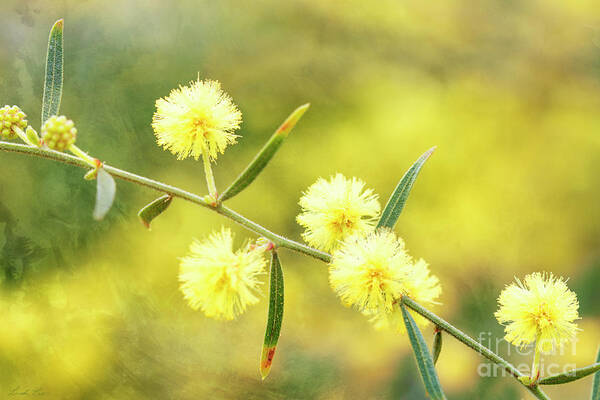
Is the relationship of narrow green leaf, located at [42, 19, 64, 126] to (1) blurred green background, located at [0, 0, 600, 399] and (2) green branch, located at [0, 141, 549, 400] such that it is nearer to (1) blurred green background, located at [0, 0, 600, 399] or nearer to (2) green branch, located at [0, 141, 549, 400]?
(2) green branch, located at [0, 141, 549, 400]

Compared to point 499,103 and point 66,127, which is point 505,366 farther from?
point 499,103

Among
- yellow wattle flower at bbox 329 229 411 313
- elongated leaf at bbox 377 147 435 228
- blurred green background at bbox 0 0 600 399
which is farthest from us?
blurred green background at bbox 0 0 600 399

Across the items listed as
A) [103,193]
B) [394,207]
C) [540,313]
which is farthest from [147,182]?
[540,313]

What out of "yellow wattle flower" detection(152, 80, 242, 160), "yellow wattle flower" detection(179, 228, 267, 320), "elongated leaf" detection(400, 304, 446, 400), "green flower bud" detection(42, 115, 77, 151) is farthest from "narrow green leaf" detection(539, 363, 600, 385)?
"green flower bud" detection(42, 115, 77, 151)

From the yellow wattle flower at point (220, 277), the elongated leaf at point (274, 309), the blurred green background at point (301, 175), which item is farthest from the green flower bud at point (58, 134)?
the blurred green background at point (301, 175)

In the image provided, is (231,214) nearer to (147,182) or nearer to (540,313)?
(147,182)

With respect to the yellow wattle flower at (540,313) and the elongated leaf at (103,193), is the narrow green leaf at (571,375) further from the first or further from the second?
the elongated leaf at (103,193)
